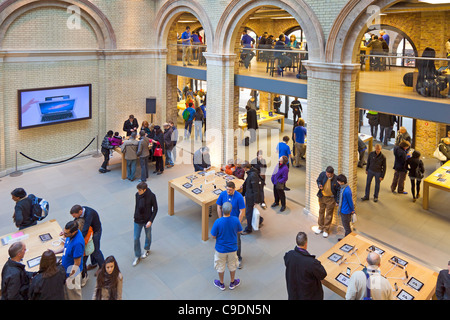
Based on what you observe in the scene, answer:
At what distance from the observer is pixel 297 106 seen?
53.5ft

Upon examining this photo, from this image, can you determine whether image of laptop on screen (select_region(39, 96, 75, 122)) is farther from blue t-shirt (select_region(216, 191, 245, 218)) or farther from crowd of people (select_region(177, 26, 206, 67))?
blue t-shirt (select_region(216, 191, 245, 218))

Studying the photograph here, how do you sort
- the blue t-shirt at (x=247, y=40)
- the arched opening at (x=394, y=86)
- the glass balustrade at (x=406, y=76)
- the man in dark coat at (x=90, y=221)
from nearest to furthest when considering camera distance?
the man in dark coat at (x=90, y=221) → the glass balustrade at (x=406, y=76) → the arched opening at (x=394, y=86) → the blue t-shirt at (x=247, y=40)

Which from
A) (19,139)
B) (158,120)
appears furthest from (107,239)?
(158,120)

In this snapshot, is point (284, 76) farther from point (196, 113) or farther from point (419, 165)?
point (196, 113)

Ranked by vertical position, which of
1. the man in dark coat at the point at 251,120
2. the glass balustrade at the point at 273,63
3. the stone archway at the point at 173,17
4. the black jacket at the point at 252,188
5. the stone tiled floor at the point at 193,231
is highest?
the stone archway at the point at 173,17

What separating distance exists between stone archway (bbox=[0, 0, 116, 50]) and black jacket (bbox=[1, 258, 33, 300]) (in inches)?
359

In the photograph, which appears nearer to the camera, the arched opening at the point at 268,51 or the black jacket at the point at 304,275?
the black jacket at the point at 304,275

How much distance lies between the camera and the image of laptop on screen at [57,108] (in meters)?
12.2

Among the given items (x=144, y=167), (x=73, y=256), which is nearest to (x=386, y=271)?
(x=73, y=256)

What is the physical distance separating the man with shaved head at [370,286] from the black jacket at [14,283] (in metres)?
4.20

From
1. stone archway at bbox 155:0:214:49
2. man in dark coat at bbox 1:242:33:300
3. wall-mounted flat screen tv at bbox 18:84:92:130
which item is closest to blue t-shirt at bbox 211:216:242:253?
man in dark coat at bbox 1:242:33:300

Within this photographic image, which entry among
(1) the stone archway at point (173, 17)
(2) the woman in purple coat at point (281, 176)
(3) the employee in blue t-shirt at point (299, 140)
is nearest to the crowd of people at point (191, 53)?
(1) the stone archway at point (173, 17)

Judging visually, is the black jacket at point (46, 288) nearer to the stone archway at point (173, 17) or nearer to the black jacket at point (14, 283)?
the black jacket at point (14, 283)

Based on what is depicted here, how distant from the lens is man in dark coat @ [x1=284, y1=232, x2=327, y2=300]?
184 inches
